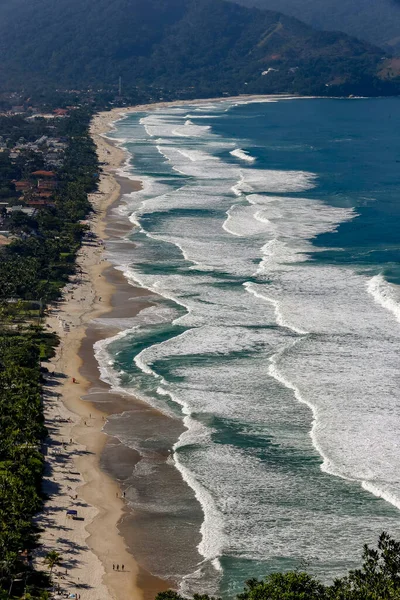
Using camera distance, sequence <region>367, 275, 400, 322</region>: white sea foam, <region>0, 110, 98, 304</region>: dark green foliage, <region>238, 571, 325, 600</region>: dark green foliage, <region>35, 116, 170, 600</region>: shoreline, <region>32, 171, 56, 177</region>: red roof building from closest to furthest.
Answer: <region>238, 571, 325, 600</region>: dark green foliage
<region>35, 116, 170, 600</region>: shoreline
<region>367, 275, 400, 322</region>: white sea foam
<region>0, 110, 98, 304</region>: dark green foliage
<region>32, 171, 56, 177</region>: red roof building

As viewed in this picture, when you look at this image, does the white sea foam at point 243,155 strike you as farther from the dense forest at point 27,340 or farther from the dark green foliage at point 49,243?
the dark green foliage at point 49,243

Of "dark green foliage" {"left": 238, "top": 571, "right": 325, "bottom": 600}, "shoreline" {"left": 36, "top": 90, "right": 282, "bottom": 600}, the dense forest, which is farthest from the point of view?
"shoreline" {"left": 36, "top": 90, "right": 282, "bottom": 600}

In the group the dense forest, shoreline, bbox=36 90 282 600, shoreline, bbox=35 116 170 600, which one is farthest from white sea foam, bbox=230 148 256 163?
shoreline, bbox=35 116 170 600

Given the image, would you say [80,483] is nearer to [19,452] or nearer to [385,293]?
[19,452]

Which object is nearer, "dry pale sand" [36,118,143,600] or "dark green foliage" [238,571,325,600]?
"dark green foliage" [238,571,325,600]

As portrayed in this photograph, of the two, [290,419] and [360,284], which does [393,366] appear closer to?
[290,419]

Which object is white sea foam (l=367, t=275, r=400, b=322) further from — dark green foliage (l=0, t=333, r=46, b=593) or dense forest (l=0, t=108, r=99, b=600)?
dark green foliage (l=0, t=333, r=46, b=593)

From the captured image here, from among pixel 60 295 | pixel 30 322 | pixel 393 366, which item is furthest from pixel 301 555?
pixel 60 295

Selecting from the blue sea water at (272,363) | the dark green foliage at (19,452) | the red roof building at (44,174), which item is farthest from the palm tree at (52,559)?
the red roof building at (44,174)
